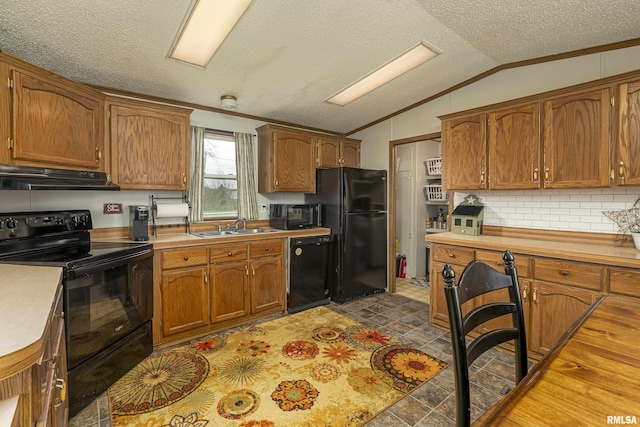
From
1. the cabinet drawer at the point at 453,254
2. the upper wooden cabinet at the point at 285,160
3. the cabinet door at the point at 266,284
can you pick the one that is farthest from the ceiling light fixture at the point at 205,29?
the cabinet drawer at the point at 453,254

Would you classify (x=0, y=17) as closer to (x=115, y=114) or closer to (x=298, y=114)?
(x=115, y=114)

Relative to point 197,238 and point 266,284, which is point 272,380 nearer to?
point 266,284

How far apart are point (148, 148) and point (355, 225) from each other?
7.80ft

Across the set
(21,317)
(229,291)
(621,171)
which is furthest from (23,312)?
(621,171)

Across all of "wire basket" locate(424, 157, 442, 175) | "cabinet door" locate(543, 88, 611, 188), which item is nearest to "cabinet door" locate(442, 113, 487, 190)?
"cabinet door" locate(543, 88, 611, 188)

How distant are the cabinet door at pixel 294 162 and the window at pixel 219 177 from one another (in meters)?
0.53

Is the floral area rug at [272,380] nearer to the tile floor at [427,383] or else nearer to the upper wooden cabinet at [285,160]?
the tile floor at [427,383]

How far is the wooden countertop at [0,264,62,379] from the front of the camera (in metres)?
0.73

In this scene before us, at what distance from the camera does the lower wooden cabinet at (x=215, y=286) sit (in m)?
2.63

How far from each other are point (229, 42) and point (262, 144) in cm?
155

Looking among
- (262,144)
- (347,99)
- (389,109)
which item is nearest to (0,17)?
(262,144)

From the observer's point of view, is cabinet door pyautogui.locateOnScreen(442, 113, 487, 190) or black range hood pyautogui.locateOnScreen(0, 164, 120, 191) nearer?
black range hood pyautogui.locateOnScreen(0, 164, 120, 191)

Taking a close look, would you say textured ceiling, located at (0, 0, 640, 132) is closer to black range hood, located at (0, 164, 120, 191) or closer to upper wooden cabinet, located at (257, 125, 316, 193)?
upper wooden cabinet, located at (257, 125, 316, 193)

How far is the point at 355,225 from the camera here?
3.83 metres
